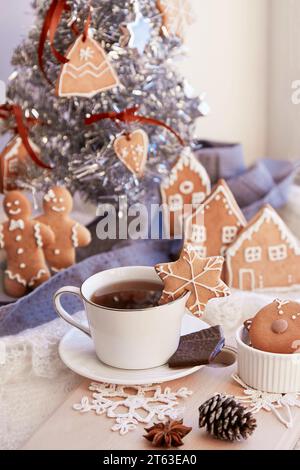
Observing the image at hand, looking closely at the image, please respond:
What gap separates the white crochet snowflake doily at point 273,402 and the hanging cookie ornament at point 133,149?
0.40m

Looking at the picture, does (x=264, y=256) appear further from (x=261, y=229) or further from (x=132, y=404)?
(x=132, y=404)

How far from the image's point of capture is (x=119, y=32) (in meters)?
0.89

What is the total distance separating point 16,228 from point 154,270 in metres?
0.25

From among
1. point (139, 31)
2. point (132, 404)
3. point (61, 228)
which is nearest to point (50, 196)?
point (61, 228)

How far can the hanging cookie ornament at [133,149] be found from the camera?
90 centimetres

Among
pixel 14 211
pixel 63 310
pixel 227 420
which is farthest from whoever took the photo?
pixel 14 211

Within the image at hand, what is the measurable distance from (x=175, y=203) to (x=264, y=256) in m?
0.20

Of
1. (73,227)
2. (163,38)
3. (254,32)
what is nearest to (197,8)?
(254,32)

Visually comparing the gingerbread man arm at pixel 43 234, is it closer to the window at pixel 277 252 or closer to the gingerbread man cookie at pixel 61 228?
the gingerbread man cookie at pixel 61 228

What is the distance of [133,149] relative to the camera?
908mm

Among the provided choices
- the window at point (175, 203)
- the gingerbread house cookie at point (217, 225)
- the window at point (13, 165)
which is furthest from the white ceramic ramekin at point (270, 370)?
the window at point (13, 165)

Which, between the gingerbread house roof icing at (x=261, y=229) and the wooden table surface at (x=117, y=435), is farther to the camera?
the gingerbread house roof icing at (x=261, y=229)

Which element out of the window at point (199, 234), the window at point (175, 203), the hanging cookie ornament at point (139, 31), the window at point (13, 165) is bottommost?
the window at point (199, 234)

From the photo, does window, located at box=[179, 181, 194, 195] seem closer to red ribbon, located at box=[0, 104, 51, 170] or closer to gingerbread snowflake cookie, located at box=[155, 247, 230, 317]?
red ribbon, located at box=[0, 104, 51, 170]
